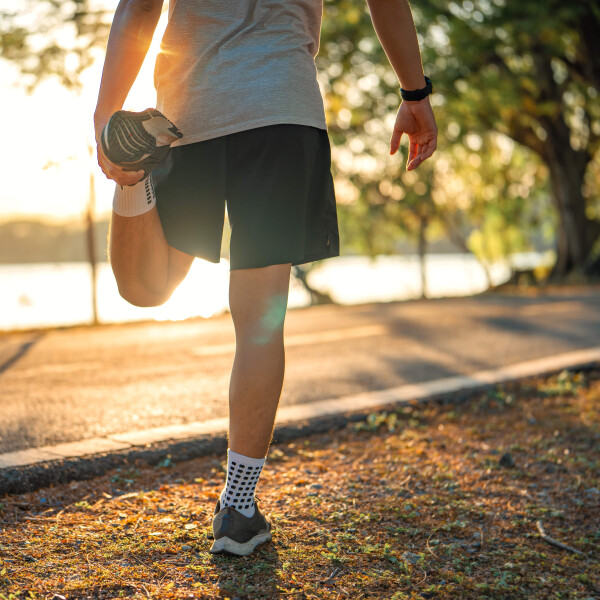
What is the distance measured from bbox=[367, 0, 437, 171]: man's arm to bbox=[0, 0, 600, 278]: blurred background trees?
9.18m

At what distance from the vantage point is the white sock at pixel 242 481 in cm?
214

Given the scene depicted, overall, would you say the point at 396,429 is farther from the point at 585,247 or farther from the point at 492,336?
the point at 585,247

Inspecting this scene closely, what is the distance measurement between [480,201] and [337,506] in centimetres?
2600

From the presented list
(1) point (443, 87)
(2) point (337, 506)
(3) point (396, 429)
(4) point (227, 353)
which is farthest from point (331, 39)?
(2) point (337, 506)

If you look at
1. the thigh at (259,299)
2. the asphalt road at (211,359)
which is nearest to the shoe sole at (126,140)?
the thigh at (259,299)

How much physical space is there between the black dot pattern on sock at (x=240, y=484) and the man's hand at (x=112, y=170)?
833mm

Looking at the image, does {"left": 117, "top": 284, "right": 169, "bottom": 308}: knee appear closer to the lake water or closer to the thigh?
the lake water

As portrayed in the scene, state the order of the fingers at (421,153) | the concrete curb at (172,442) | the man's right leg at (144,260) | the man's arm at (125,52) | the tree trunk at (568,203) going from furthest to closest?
the tree trunk at (568,203) < the concrete curb at (172,442) < the fingers at (421,153) < the man's right leg at (144,260) < the man's arm at (125,52)

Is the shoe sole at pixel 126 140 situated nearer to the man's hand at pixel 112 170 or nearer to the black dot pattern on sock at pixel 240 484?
the man's hand at pixel 112 170

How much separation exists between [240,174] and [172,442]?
5.29 feet

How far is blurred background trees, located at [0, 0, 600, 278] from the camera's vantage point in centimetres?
1375

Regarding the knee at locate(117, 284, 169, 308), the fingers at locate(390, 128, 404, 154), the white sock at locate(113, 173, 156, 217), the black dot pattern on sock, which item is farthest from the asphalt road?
the fingers at locate(390, 128, 404, 154)

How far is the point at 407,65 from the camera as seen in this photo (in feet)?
7.76

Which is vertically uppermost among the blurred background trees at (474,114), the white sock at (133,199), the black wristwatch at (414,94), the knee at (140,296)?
the blurred background trees at (474,114)
